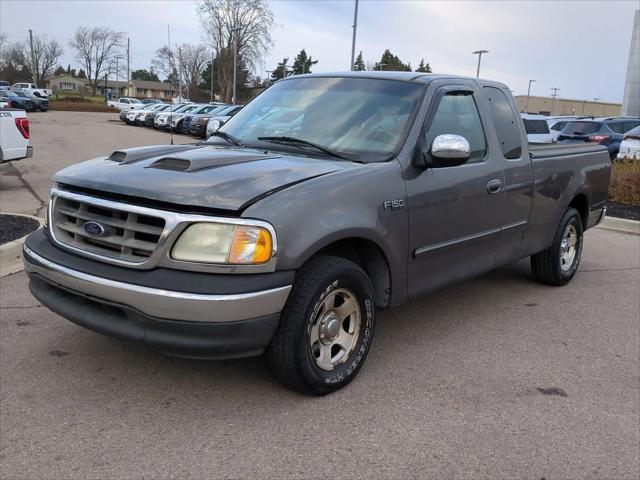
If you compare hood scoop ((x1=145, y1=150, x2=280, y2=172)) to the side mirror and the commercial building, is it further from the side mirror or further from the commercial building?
the commercial building

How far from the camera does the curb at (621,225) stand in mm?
9305

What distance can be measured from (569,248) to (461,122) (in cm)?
252

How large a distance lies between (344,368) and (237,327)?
90 cm

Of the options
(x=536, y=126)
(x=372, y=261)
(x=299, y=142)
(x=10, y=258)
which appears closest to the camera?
(x=372, y=261)

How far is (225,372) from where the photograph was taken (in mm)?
3797

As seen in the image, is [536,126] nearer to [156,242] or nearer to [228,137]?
[228,137]

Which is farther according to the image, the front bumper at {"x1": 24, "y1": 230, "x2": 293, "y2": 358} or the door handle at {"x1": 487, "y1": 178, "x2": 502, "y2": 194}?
the door handle at {"x1": 487, "y1": 178, "x2": 502, "y2": 194}

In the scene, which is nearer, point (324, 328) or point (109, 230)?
point (109, 230)

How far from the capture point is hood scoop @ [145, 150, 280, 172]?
11.3ft

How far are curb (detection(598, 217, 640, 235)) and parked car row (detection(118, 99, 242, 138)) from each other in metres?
14.2

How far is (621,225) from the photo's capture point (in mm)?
9539

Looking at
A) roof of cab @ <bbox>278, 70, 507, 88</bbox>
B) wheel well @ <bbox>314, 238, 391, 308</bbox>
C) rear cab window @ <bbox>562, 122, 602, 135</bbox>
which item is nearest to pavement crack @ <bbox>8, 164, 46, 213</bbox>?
roof of cab @ <bbox>278, 70, 507, 88</bbox>

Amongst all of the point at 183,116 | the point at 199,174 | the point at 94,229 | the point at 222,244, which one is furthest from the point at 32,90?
the point at 222,244

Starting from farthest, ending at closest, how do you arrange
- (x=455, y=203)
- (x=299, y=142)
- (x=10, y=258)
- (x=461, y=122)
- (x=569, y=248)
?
1. (x=569, y=248)
2. (x=10, y=258)
3. (x=461, y=122)
4. (x=455, y=203)
5. (x=299, y=142)
